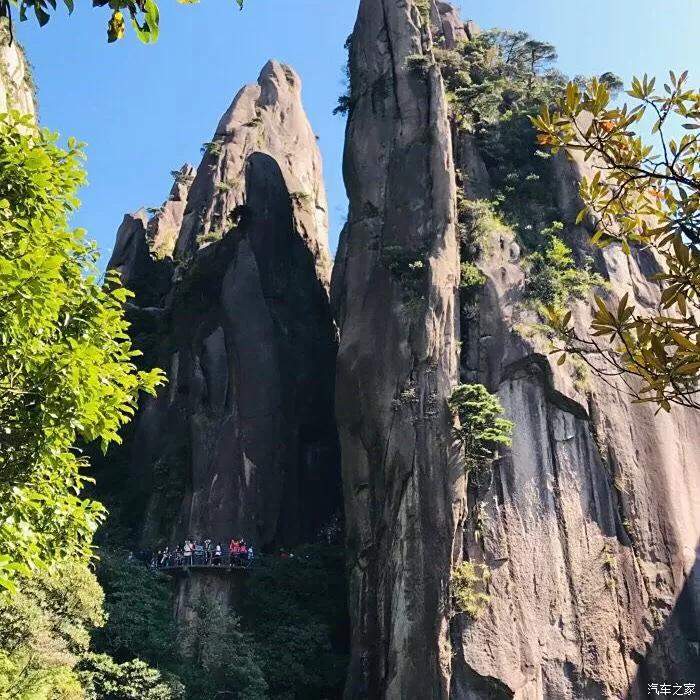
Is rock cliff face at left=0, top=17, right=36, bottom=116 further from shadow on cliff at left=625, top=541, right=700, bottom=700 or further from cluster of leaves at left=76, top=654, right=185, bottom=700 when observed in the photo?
shadow on cliff at left=625, top=541, right=700, bottom=700

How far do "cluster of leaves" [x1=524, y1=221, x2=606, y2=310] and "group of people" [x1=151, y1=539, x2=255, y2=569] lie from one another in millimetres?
11146

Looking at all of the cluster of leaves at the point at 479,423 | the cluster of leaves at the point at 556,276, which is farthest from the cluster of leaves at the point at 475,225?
the cluster of leaves at the point at 479,423

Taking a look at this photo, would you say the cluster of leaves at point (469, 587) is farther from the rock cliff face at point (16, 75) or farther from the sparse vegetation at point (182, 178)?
the sparse vegetation at point (182, 178)

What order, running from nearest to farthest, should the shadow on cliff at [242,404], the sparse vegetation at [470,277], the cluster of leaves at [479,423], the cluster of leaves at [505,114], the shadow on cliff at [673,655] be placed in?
1. the shadow on cliff at [673,655]
2. the cluster of leaves at [479,423]
3. the sparse vegetation at [470,277]
4. the cluster of leaves at [505,114]
5. the shadow on cliff at [242,404]

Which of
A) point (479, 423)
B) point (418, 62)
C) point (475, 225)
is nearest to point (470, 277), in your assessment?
point (475, 225)

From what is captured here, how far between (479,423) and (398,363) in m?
2.90

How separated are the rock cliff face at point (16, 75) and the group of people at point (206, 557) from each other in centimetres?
1338

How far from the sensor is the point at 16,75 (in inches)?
938

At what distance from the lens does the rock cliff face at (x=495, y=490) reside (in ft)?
54.6

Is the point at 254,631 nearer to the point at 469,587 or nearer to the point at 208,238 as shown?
the point at 469,587

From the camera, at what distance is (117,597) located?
19.2 metres

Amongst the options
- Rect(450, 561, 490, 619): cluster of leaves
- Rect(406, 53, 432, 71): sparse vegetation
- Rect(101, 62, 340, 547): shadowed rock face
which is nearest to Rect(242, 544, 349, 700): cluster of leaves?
Rect(101, 62, 340, 547): shadowed rock face

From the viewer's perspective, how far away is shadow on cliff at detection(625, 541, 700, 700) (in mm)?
16625

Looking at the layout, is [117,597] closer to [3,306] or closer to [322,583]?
[322,583]
